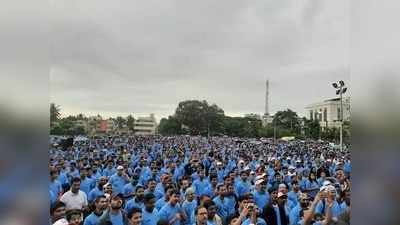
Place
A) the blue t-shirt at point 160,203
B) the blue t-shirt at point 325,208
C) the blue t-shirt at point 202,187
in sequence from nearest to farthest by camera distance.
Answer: the blue t-shirt at point 325,208
the blue t-shirt at point 160,203
the blue t-shirt at point 202,187

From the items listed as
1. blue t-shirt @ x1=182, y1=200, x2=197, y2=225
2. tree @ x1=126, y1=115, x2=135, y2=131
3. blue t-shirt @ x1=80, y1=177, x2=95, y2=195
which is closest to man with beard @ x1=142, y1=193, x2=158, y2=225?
blue t-shirt @ x1=182, y1=200, x2=197, y2=225

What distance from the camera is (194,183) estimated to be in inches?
142

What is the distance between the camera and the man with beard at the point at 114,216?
2.45 meters

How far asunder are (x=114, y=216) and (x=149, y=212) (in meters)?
0.25

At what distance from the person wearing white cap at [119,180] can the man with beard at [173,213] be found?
0.47 m

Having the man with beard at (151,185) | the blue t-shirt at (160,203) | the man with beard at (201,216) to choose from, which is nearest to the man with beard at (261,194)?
the man with beard at (201,216)

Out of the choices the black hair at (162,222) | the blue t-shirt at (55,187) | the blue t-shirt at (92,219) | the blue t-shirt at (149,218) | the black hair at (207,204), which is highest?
the blue t-shirt at (55,187)

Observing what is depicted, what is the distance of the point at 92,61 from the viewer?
2244 mm

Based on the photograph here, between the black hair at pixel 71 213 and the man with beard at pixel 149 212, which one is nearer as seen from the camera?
the black hair at pixel 71 213

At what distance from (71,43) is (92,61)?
0.24 m

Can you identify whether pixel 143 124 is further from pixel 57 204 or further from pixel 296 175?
pixel 296 175

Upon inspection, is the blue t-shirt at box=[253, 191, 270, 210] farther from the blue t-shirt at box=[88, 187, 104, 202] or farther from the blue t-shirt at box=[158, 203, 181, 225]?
the blue t-shirt at box=[88, 187, 104, 202]

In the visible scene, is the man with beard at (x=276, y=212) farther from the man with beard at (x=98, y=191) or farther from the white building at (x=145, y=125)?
the man with beard at (x=98, y=191)
